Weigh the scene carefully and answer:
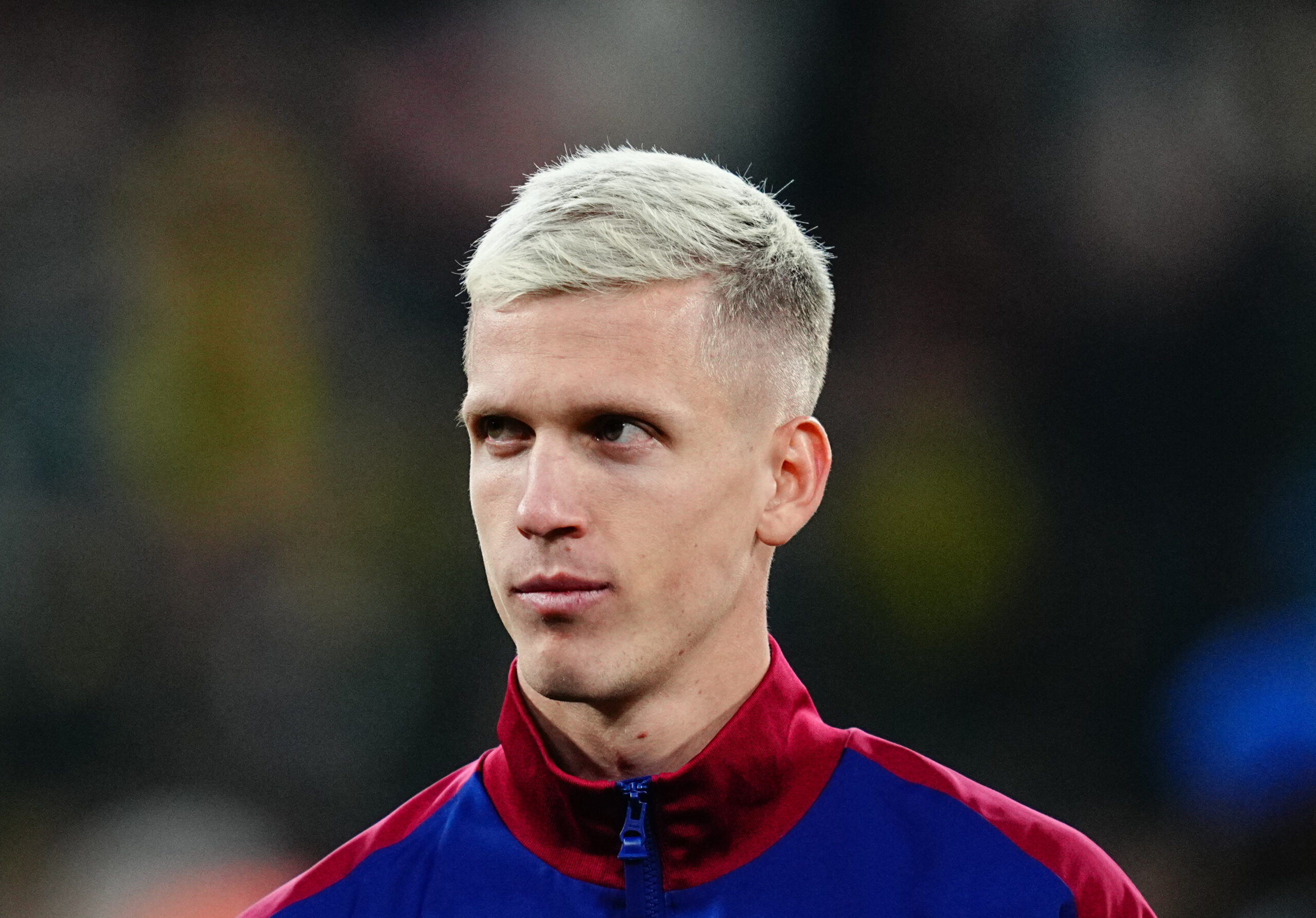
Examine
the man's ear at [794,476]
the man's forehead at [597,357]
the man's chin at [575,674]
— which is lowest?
the man's chin at [575,674]

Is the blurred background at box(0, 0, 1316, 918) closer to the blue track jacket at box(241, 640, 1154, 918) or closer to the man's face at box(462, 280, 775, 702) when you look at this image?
the blue track jacket at box(241, 640, 1154, 918)

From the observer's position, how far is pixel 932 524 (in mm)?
4523

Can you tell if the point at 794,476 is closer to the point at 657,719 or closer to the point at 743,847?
the point at 657,719

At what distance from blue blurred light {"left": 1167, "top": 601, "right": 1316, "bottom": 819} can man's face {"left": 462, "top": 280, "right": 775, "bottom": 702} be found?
2956 mm

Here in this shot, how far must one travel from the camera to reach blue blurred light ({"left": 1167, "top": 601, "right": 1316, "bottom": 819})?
4.24 m

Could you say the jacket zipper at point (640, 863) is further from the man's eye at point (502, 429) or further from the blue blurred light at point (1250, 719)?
the blue blurred light at point (1250, 719)

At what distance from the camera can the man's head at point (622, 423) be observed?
174 cm

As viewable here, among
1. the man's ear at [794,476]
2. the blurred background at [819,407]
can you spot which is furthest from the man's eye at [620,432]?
the blurred background at [819,407]

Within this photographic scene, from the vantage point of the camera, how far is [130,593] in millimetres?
4434

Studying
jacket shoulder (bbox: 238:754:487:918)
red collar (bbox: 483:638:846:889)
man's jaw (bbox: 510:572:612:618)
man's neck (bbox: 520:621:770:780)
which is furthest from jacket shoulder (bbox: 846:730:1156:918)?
jacket shoulder (bbox: 238:754:487:918)

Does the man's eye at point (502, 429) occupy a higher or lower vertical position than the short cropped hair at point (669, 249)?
lower

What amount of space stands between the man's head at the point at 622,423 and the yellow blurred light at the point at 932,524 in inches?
102

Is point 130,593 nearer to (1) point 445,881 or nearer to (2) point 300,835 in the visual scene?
(2) point 300,835

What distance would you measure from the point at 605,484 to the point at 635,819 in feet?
1.43
